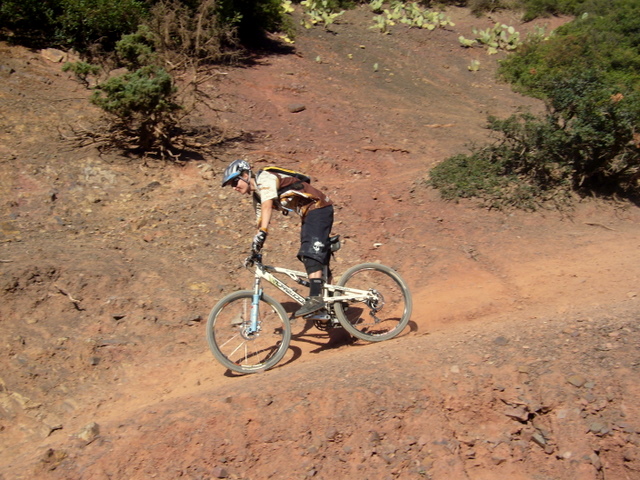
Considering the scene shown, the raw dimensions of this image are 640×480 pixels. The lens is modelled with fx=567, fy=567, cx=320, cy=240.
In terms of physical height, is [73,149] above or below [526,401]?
below

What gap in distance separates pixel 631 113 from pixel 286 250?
5.70m

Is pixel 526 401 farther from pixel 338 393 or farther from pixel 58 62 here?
pixel 58 62

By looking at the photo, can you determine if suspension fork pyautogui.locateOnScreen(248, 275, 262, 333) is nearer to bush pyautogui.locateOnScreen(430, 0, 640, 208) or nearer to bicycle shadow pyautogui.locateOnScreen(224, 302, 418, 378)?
bicycle shadow pyautogui.locateOnScreen(224, 302, 418, 378)

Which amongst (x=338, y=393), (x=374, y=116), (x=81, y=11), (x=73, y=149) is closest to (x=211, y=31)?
(x=81, y=11)

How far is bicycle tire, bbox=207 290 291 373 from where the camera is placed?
517cm

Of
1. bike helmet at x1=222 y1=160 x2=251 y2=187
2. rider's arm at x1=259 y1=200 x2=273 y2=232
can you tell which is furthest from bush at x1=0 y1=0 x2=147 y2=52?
rider's arm at x1=259 y1=200 x2=273 y2=232

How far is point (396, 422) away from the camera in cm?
427

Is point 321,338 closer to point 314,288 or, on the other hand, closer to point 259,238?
point 314,288

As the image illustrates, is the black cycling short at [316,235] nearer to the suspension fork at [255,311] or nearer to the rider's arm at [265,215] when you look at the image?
the rider's arm at [265,215]

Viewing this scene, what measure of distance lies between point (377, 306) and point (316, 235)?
3.32ft

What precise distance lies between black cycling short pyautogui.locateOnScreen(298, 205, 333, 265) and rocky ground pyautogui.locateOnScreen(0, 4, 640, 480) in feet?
3.30

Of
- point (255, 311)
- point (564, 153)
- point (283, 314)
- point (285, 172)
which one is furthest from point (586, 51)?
point (255, 311)

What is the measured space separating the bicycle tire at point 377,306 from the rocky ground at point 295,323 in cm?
18

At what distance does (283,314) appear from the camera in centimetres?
533
